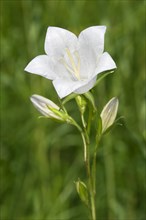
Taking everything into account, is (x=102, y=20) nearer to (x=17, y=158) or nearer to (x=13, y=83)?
(x=13, y=83)

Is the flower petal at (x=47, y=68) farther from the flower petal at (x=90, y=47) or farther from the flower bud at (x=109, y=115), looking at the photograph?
the flower bud at (x=109, y=115)

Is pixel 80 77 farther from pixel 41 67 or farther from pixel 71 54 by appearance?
pixel 41 67

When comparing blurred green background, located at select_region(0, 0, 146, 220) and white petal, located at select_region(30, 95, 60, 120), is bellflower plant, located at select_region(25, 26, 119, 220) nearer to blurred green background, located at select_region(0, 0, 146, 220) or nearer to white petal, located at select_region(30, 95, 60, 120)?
white petal, located at select_region(30, 95, 60, 120)

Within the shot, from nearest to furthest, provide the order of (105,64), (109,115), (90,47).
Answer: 1. (105,64)
2. (109,115)
3. (90,47)

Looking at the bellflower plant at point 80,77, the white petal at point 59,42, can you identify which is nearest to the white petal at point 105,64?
the bellflower plant at point 80,77

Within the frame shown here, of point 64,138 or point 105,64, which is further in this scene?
point 64,138

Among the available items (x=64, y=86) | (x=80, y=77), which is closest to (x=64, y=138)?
(x=80, y=77)

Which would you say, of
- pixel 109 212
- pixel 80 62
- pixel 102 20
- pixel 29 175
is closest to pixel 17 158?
pixel 29 175
